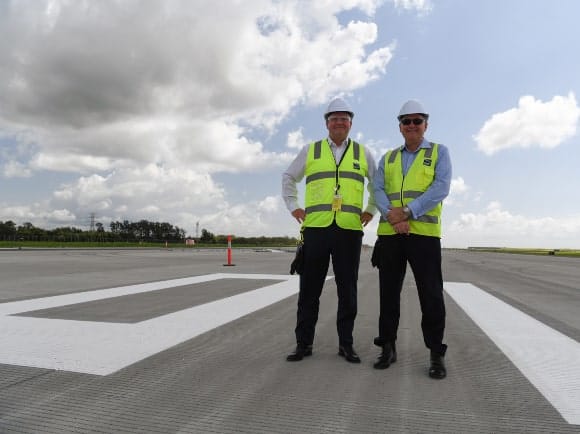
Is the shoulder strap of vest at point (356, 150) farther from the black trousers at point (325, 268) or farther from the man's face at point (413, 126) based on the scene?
the black trousers at point (325, 268)

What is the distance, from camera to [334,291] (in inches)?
236

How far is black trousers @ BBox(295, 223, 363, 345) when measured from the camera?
2818 mm

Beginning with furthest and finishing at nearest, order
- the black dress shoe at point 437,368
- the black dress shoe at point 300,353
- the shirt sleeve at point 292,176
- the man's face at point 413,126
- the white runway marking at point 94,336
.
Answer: the shirt sleeve at point 292,176, the man's face at point 413,126, the black dress shoe at point 300,353, the white runway marking at point 94,336, the black dress shoe at point 437,368

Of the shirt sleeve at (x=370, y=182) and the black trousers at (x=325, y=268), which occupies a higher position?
A: the shirt sleeve at (x=370, y=182)

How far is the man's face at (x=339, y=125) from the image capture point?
293 cm

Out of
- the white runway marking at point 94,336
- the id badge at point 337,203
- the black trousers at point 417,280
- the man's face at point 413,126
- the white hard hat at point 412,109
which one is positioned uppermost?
the white hard hat at point 412,109

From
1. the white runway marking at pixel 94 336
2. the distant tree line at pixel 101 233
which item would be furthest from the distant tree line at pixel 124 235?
the white runway marking at pixel 94 336

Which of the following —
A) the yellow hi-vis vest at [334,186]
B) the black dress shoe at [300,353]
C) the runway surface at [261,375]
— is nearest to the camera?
the runway surface at [261,375]

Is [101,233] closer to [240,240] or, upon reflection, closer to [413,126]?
[240,240]

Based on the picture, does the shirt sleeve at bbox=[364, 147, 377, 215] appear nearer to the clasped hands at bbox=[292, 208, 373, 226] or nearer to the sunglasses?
the clasped hands at bbox=[292, 208, 373, 226]

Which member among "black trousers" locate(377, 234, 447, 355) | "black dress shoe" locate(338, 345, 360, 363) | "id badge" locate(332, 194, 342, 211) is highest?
"id badge" locate(332, 194, 342, 211)

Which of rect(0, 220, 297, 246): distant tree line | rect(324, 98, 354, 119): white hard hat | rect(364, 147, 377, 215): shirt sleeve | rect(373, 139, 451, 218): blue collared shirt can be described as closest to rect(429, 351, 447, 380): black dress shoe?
rect(373, 139, 451, 218): blue collared shirt

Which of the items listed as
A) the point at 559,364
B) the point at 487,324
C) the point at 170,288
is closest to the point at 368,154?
the point at 559,364

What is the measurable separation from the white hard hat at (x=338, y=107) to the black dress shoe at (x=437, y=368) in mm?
1789
